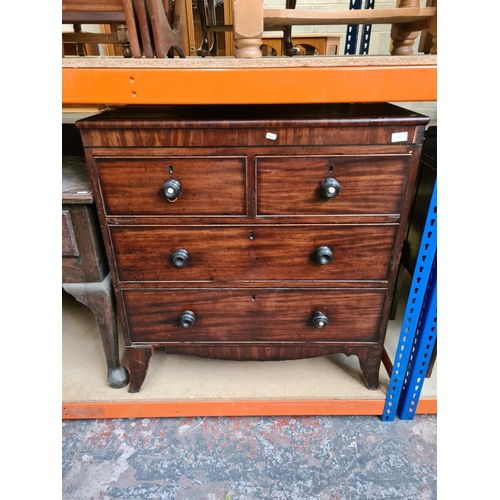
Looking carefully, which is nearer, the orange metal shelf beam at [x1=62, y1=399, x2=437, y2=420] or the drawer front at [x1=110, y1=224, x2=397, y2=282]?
the drawer front at [x1=110, y1=224, x2=397, y2=282]

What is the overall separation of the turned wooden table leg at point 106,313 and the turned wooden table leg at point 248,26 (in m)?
0.70

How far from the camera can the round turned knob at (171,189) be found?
2.70ft

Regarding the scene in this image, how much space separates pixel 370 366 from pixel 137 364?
71 centimetres

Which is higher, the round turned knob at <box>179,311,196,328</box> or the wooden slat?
the wooden slat

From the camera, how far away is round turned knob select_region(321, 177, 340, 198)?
820 millimetres

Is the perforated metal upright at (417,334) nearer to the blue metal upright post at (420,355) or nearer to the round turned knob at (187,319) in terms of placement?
the blue metal upright post at (420,355)

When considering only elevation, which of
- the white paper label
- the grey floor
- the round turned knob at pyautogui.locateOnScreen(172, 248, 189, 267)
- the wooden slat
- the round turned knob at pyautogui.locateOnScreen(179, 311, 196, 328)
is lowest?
the grey floor

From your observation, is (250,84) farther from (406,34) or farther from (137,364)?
(137,364)

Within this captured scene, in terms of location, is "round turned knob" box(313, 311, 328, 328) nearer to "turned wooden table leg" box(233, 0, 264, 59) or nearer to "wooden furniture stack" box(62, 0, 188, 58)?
"turned wooden table leg" box(233, 0, 264, 59)

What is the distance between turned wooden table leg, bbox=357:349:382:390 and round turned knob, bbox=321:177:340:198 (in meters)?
0.51

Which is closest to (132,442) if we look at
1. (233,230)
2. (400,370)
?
(233,230)

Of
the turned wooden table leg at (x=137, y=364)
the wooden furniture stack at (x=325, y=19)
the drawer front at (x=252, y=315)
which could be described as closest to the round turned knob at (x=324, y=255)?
the drawer front at (x=252, y=315)

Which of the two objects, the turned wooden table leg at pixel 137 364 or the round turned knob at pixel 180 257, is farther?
the turned wooden table leg at pixel 137 364

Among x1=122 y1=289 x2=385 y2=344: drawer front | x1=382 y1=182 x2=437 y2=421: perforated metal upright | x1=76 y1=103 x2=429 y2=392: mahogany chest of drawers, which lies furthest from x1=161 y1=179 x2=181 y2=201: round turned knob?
x1=382 y1=182 x2=437 y2=421: perforated metal upright
